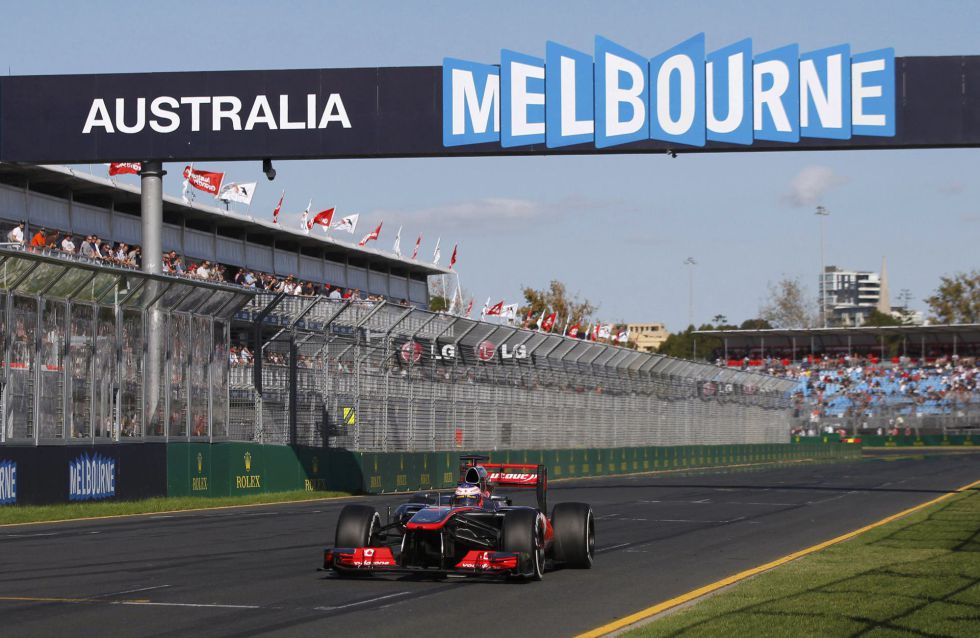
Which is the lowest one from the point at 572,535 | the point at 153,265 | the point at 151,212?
the point at 572,535

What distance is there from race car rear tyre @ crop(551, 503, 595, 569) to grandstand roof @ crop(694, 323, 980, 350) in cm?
8927

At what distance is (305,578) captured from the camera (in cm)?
1295

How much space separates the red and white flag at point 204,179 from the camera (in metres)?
43.3

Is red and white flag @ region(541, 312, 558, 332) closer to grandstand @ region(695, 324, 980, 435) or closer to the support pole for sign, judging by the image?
grandstand @ region(695, 324, 980, 435)

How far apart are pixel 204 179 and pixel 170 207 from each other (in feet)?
4.73

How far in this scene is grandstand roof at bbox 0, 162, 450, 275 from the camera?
36.4m

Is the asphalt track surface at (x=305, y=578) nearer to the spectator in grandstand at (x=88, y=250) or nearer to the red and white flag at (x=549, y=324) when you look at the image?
the spectator in grandstand at (x=88, y=250)

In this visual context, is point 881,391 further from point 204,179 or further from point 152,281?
point 152,281

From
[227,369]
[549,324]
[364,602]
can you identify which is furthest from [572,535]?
[549,324]

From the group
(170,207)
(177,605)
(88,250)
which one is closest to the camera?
(177,605)

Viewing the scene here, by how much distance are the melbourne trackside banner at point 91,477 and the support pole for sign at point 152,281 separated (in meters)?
1.50

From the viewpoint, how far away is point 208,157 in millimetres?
25047

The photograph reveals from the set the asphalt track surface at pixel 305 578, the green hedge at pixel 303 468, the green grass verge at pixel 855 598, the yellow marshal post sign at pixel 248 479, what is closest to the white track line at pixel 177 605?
the asphalt track surface at pixel 305 578

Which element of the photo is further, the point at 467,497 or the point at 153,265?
the point at 153,265
